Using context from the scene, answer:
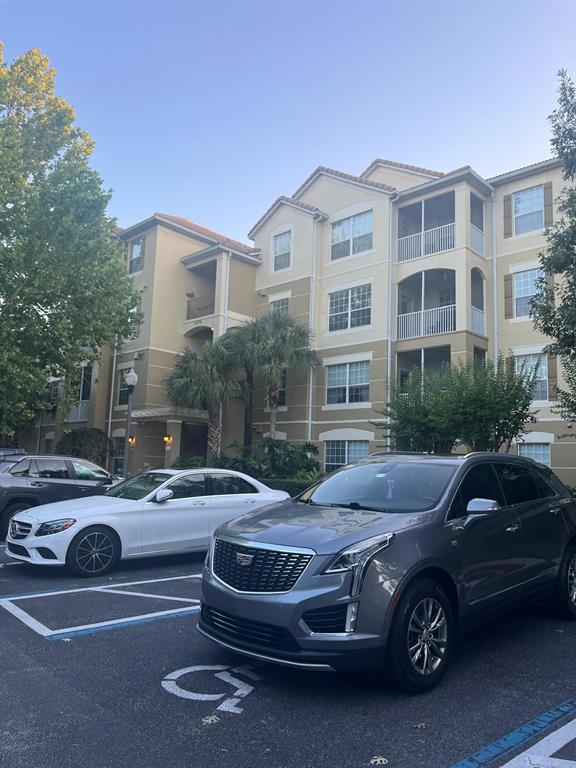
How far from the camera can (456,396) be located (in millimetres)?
13719

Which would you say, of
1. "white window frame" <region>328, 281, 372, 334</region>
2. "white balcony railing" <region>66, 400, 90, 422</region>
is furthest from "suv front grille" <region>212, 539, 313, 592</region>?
"white balcony railing" <region>66, 400, 90, 422</region>

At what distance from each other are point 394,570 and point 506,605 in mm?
1700

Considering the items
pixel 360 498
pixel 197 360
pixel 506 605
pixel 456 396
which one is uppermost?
pixel 197 360

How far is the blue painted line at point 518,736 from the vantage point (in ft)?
11.1

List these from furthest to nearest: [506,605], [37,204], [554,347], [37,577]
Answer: [37,204] → [554,347] → [37,577] → [506,605]

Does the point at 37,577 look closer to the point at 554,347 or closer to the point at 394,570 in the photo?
the point at 394,570

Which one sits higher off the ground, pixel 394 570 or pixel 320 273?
pixel 320 273

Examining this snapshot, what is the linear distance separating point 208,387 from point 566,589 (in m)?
17.7

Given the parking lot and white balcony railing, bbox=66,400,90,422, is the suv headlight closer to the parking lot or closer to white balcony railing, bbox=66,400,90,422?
the parking lot

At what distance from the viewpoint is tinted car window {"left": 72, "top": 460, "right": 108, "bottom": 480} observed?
12.8m

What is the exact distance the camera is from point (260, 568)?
4445mm

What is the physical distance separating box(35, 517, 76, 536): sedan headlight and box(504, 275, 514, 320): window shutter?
58.3ft

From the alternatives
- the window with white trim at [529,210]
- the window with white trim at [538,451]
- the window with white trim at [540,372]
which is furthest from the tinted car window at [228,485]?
the window with white trim at [529,210]

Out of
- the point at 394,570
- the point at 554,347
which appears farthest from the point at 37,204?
the point at 394,570
